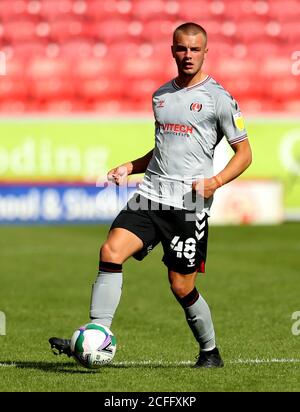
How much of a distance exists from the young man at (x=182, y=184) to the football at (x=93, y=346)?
105 millimetres

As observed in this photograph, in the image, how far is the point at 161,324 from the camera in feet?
28.9

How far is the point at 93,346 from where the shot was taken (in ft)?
20.1

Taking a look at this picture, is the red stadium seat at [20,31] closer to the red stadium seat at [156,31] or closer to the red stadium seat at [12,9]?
the red stadium seat at [12,9]

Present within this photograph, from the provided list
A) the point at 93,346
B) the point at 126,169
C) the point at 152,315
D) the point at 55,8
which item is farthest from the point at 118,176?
the point at 55,8

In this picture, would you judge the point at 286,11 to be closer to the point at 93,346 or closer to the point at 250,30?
the point at 250,30

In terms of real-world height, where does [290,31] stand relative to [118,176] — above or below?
above

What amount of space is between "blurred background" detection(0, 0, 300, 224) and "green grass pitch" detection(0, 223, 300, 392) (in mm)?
Result: 821

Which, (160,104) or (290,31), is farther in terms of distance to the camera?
(290,31)

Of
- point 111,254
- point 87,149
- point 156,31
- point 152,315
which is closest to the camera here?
point 111,254

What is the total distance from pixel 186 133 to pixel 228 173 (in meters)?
0.39
